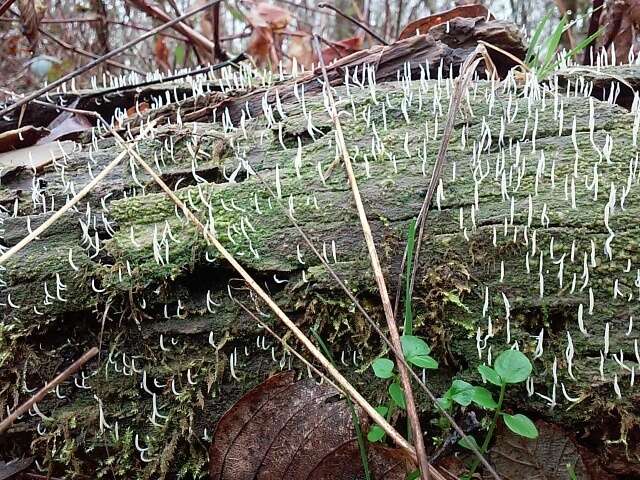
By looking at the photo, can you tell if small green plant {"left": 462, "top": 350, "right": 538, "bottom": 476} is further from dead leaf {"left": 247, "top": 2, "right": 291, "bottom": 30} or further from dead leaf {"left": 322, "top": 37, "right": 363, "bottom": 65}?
dead leaf {"left": 247, "top": 2, "right": 291, "bottom": 30}

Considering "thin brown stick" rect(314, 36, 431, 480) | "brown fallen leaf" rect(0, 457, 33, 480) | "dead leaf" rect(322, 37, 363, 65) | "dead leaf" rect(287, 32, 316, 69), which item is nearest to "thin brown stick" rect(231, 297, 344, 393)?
"thin brown stick" rect(314, 36, 431, 480)

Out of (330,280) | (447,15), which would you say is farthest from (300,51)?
(330,280)

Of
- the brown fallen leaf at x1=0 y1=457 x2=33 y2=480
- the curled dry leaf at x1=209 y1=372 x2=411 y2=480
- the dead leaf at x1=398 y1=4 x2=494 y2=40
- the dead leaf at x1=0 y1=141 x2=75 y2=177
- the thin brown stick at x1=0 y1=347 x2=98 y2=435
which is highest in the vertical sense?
the dead leaf at x1=398 y1=4 x2=494 y2=40

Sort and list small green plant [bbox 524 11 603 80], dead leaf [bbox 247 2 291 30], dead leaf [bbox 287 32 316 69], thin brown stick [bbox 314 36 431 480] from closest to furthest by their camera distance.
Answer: thin brown stick [bbox 314 36 431 480] → small green plant [bbox 524 11 603 80] → dead leaf [bbox 247 2 291 30] → dead leaf [bbox 287 32 316 69]

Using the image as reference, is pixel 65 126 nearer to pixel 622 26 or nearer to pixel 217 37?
pixel 217 37

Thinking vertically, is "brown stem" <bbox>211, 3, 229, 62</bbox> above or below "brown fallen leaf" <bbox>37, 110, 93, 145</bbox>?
above

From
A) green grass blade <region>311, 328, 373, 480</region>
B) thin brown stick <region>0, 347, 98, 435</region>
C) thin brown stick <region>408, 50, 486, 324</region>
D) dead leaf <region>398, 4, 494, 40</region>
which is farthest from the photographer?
dead leaf <region>398, 4, 494, 40</region>
